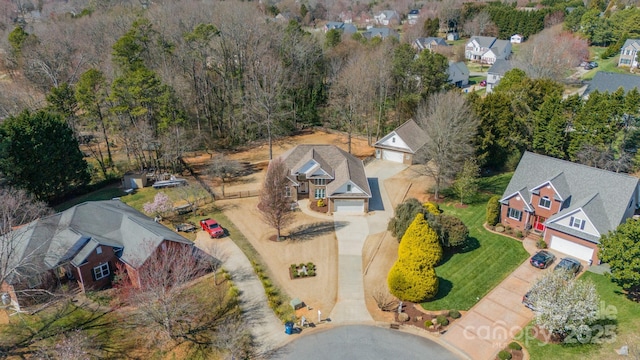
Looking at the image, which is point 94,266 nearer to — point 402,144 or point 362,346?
point 362,346

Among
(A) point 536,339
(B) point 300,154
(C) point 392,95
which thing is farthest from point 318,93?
(A) point 536,339

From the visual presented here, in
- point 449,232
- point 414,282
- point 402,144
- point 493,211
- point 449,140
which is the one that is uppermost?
point 449,140

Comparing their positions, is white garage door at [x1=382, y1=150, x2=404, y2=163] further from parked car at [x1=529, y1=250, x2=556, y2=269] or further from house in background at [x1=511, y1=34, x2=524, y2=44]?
house in background at [x1=511, y1=34, x2=524, y2=44]

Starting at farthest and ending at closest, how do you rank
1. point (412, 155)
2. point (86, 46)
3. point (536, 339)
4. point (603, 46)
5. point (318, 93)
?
point (603, 46) < point (318, 93) < point (86, 46) < point (412, 155) < point (536, 339)

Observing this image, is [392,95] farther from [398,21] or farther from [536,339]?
[398,21]

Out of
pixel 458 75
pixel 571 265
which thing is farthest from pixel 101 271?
pixel 458 75

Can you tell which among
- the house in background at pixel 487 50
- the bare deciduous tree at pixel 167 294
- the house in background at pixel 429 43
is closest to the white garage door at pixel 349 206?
the bare deciduous tree at pixel 167 294
